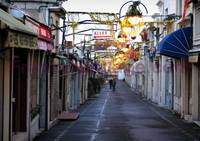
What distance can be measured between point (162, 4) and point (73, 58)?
11903mm

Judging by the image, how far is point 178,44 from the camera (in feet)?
111

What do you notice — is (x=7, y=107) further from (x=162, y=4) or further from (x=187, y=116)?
(x=162, y=4)

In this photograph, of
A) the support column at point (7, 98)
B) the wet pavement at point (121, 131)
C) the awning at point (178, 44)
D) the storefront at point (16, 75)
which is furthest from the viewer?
the awning at point (178, 44)

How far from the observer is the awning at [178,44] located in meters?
33.5

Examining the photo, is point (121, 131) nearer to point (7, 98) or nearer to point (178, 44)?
point (7, 98)

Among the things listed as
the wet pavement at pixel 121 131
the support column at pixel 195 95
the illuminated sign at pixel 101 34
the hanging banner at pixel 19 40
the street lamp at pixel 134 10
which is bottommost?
the wet pavement at pixel 121 131

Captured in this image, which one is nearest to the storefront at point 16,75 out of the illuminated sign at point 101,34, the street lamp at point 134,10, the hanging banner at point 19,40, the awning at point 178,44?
the hanging banner at point 19,40

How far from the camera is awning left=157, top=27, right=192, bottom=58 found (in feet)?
110

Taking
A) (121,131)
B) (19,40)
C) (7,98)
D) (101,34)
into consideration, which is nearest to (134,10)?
(121,131)

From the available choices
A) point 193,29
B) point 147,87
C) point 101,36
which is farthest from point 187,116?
point 147,87

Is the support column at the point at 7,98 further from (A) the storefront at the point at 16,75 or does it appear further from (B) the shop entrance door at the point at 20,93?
(B) the shop entrance door at the point at 20,93

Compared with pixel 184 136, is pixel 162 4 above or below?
above

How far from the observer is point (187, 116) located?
34.1 m

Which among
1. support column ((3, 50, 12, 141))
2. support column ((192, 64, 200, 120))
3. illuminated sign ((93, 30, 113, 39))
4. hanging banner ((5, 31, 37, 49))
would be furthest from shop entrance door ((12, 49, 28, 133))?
illuminated sign ((93, 30, 113, 39))
